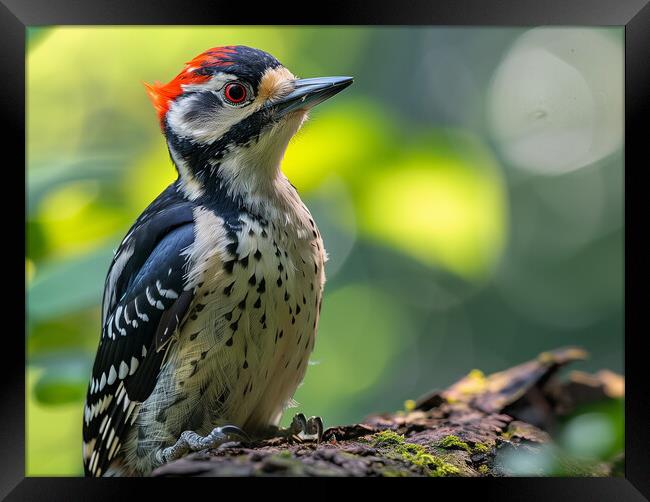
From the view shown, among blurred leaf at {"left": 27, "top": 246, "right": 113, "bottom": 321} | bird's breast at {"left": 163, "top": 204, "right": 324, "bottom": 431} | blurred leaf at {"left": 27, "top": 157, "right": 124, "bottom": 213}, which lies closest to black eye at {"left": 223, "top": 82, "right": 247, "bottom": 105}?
bird's breast at {"left": 163, "top": 204, "right": 324, "bottom": 431}

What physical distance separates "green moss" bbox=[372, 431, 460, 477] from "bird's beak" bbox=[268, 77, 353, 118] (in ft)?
3.62

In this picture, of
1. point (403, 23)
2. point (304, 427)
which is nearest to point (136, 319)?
point (304, 427)

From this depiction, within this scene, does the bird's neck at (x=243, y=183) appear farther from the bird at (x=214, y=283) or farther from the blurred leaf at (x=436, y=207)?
the blurred leaf at (x=436, y=207)

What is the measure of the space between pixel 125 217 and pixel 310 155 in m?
0.67

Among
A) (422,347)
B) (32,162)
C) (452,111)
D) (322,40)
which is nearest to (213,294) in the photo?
(32,162)

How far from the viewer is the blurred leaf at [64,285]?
260cm

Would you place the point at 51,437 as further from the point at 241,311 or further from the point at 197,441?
the point at 241,311

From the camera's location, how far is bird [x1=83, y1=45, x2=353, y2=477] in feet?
8.20

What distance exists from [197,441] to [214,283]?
0.48 meters

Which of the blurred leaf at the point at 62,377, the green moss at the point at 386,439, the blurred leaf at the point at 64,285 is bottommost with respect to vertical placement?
the green moss at the point at 386,439

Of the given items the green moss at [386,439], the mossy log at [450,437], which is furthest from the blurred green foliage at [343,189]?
the green moss at [386,439]

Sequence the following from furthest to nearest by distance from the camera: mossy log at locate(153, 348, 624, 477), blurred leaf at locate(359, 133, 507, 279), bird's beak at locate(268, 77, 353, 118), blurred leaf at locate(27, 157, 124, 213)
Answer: blurred leaf at locate(359, 133, 507, 279), blurred leaf at locate(27, 157, 124, 213), bird's beak at locate(268, 77, 353, 118), mossy log at locate(153, 348, 624, 477)

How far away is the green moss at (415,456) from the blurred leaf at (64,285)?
1.05 metres

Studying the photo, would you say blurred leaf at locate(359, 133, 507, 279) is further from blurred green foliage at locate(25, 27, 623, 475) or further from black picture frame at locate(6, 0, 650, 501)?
black picture frame at locate(6, 0, 650, 501)
